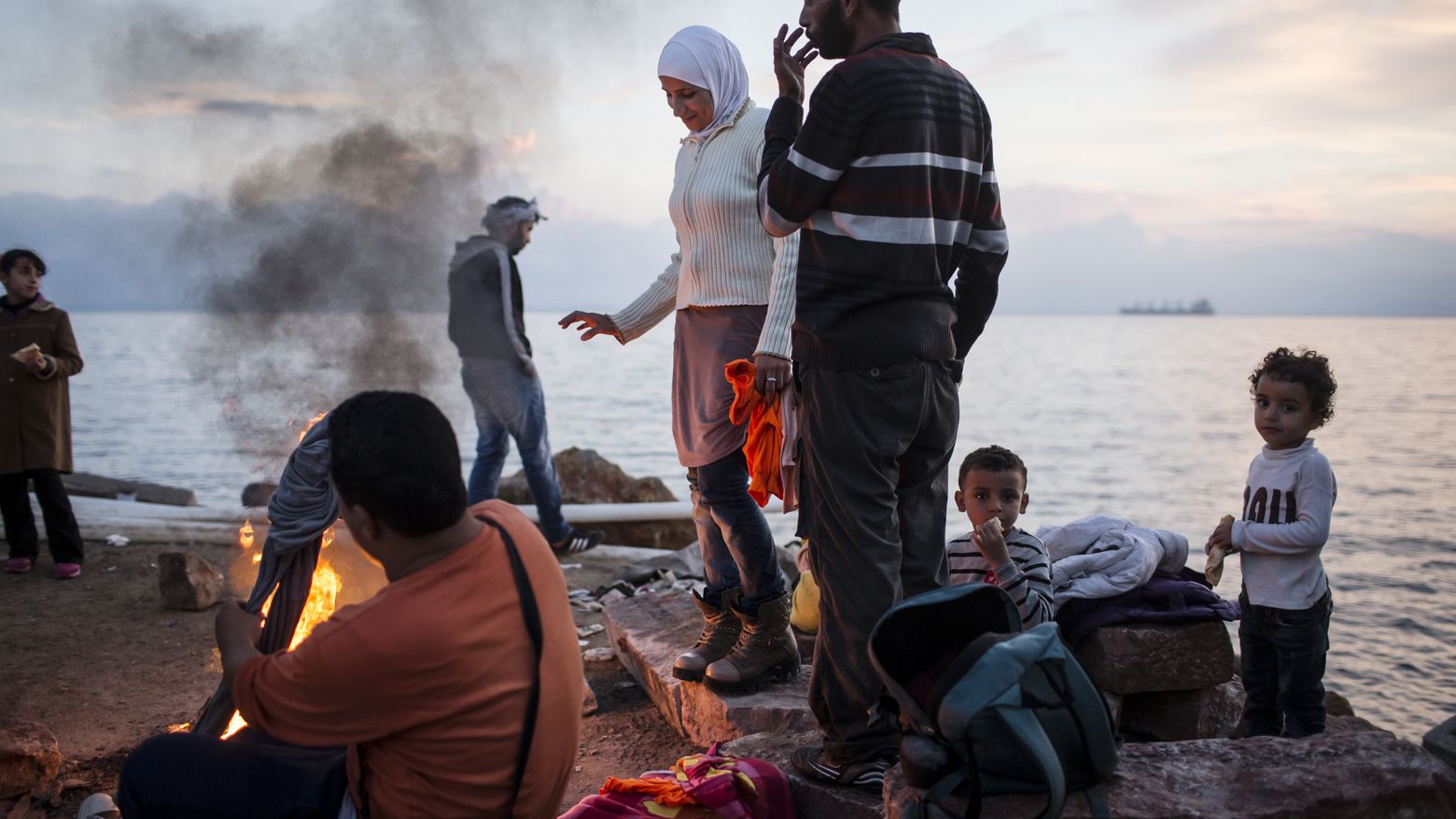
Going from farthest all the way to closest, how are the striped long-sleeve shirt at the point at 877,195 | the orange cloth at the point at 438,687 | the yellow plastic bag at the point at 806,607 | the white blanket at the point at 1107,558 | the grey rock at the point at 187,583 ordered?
1. the grey rock at the point at 187,583
2. the yellow plastic bag at the point at 806,607
3. the white blanket at the point at 1107,558
4. the striped long-sleeve shirt at the point at 877,195
5. the orange cloth at the point at 438,687

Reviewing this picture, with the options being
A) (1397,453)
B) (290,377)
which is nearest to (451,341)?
(290,377)

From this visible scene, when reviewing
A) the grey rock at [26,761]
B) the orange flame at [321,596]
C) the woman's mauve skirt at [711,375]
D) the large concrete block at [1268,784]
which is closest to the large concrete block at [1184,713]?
the large concrete block at [1268,784]

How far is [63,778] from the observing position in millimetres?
3885

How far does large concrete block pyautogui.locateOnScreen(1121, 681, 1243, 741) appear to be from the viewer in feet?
13.4

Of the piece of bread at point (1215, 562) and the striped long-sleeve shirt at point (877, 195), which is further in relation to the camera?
the piece of bread at point (1215, 562)

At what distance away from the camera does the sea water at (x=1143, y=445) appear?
289 inches

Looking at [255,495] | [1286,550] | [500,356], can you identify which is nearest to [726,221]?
[1286,550]

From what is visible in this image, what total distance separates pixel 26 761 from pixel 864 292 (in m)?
3.28

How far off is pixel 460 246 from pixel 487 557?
232 inches

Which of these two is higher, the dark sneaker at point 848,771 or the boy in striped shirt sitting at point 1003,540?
the boy in striped shirt sitting at point 1003,540

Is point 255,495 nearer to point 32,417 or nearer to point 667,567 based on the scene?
point 32,417

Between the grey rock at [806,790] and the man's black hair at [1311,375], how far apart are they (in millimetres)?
2092

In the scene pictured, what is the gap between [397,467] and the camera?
2223mm

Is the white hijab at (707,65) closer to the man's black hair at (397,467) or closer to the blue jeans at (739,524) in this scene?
the blue jeans at (739,524)
